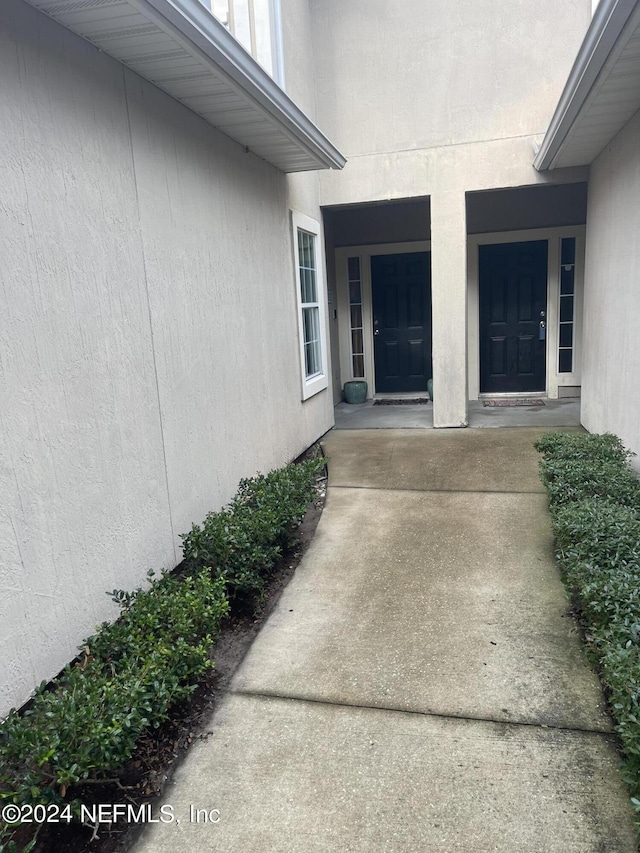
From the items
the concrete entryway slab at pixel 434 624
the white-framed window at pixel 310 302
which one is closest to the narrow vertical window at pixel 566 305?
the white-framed window at pixel 310 302

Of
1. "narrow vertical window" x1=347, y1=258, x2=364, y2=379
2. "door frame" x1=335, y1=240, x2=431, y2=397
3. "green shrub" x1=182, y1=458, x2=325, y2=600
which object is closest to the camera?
"green shrub" x1=182, y1=458, x2=325, y2=600

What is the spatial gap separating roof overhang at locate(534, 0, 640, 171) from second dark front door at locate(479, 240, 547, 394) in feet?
8.60

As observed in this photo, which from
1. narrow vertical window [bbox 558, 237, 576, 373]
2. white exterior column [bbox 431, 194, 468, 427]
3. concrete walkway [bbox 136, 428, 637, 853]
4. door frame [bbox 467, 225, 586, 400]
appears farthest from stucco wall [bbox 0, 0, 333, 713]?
narrow vertical window [bbox 558, 237, 576, 373]

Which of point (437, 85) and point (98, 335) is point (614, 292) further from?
point (98, 335)

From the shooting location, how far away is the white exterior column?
662 centimetres

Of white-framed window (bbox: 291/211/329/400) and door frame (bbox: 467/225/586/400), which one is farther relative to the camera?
door frame (bbox: 467/225/586/400)

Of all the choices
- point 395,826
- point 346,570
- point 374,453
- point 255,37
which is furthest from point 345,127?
point 395,826

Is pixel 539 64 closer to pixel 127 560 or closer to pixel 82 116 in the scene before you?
pixel 82 116

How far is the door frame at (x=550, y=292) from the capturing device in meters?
8.09

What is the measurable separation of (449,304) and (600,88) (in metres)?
3.09

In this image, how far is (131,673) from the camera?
7.12 feet

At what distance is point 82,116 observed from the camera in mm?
2705

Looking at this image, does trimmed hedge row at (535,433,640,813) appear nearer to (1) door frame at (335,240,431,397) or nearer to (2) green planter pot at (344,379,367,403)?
(2) green planter pot at (344,379,367,403)

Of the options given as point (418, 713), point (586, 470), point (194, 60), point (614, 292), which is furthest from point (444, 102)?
point (418, 713)
